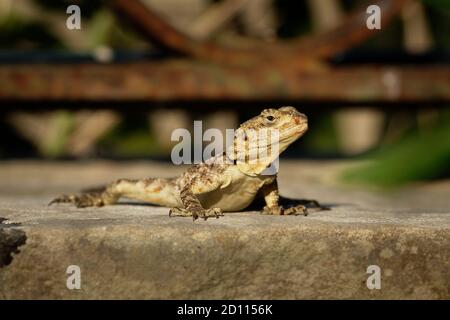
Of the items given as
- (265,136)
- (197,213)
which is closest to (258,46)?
(265,136)

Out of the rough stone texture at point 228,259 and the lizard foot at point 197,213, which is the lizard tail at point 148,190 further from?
the rough stone texture at point 228,259

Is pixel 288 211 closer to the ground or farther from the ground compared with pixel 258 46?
closer to the ground

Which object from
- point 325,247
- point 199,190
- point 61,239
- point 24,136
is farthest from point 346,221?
point 24,136

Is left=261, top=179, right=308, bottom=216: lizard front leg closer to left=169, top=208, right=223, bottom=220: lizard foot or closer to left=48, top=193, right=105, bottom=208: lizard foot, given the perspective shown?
left=169, top=208, right=223, bottom=220: lizard foot

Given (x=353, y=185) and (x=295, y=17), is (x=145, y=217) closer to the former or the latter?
(x=353, y=185)

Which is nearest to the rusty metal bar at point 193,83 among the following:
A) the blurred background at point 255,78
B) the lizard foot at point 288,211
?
the blurred background at point 255,78

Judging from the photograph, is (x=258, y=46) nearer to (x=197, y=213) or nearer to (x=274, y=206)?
(x=274, y=206)
